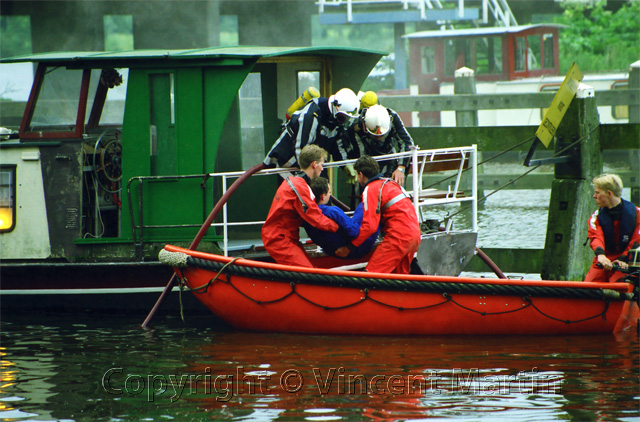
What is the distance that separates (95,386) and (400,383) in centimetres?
213

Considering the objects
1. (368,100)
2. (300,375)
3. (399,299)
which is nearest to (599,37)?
(368,100)

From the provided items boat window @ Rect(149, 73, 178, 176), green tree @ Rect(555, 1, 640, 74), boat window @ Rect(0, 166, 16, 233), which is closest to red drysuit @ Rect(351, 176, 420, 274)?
boat window @ Rect(149, 73, 178, 176)

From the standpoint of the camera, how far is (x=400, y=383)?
6441 mm

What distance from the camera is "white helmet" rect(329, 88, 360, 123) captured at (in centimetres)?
823

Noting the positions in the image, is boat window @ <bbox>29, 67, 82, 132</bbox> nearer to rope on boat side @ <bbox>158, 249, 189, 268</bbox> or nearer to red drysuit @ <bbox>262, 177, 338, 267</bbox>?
rope on boat side @ <bbox>158, 249, 189, 268</bbox>

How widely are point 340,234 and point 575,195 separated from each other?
8.04ft

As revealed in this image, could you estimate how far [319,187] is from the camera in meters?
7.74

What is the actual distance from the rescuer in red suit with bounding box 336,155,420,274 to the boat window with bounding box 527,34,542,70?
16935mm

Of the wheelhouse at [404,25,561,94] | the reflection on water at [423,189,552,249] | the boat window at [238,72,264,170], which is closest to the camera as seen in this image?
the boat window at [238,72,264,170]

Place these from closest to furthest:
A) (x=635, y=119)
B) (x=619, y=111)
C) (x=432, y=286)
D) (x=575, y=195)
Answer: (x=432, y=286)
(x=575, y=195)
(x=635, y=119)
(x=619, y=111)

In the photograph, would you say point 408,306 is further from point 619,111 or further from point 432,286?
point 619,111

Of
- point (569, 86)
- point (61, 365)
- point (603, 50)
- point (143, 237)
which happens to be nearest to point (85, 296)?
point (143, 237)

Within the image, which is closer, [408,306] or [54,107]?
[408,306]

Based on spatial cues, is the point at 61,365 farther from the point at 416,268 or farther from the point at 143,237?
the point at 416,268
